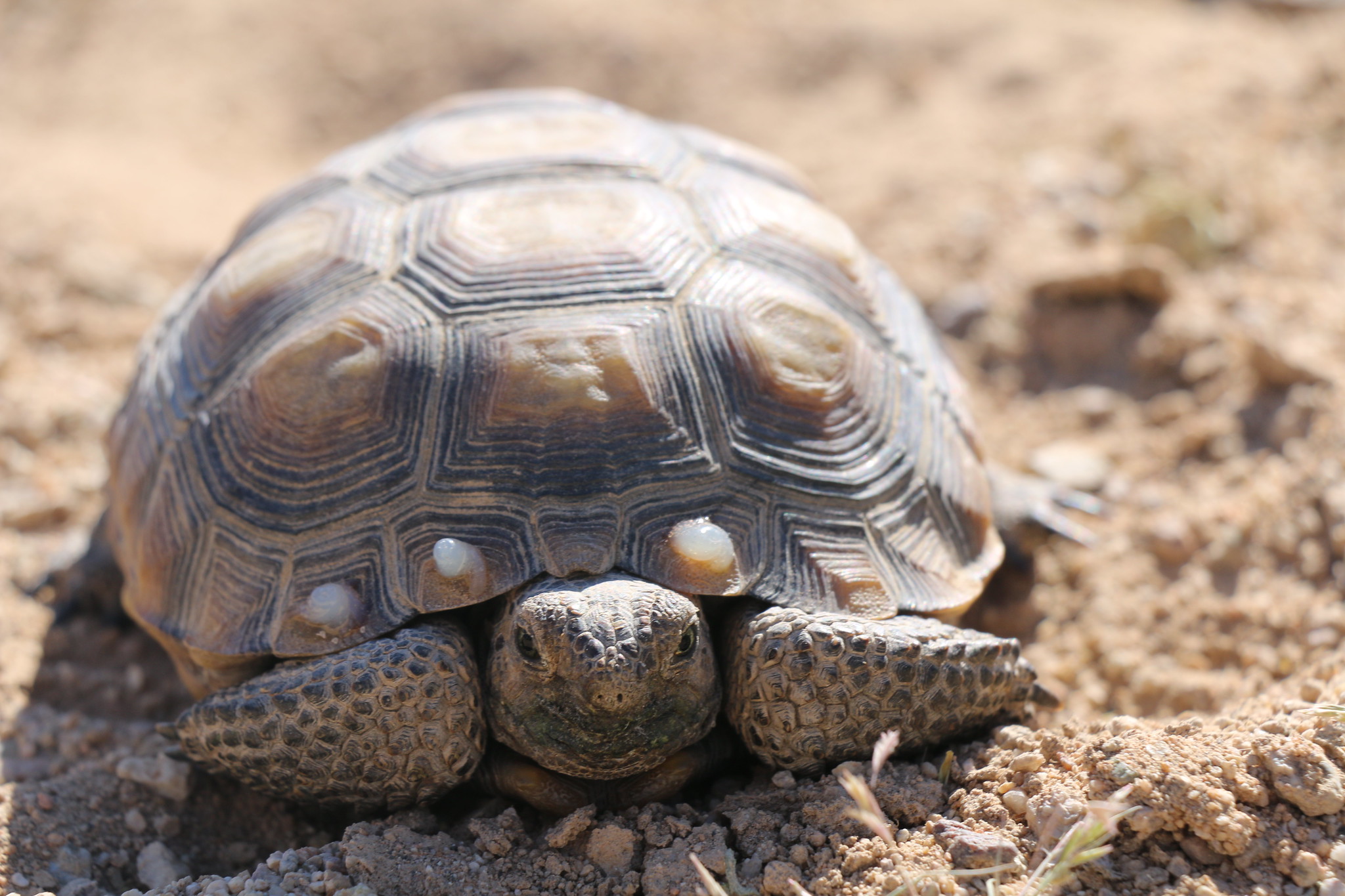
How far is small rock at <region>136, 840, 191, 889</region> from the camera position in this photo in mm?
2391

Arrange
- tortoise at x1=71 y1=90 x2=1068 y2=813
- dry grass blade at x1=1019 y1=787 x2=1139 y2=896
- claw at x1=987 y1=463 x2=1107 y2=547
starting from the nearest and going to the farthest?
dry grass blade at x1=1019 y1=787 x2=1139 y2=896 → tortoise at x1=71 y1=90 x2=1068 y2=813 → claw at x1=987 y1=463 x2=1107 y2=547

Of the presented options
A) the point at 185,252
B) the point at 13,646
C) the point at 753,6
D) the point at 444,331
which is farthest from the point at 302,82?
the point at 444,331

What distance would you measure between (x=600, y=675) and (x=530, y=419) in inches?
24.6

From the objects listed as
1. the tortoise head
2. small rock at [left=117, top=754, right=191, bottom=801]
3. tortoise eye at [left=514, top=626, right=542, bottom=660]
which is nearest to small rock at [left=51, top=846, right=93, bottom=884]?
small rock at [left=117, top=754, right=191, bottom=801]

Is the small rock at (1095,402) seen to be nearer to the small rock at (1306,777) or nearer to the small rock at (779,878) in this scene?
the small rock at (1306,777)

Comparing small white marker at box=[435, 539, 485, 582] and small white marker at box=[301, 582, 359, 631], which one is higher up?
small white marker at box=[435, 539, 485, 582]

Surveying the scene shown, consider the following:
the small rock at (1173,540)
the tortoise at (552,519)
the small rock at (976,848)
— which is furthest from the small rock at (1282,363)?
the small rock at (976,848)

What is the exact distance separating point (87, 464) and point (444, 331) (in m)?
2.25

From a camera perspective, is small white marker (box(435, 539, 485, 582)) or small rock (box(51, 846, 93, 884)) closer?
small white marker (box(435, 539, 485, 582))

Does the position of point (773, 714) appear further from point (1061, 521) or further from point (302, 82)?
point (302, 82)

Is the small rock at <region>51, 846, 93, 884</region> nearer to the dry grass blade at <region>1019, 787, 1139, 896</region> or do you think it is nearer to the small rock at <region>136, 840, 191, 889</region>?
the small rock at <region>136, 840, 191, 889</region>

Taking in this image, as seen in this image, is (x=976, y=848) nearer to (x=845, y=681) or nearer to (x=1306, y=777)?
(x=845, y=681)

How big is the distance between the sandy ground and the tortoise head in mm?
190

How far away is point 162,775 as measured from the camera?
8.55ft
